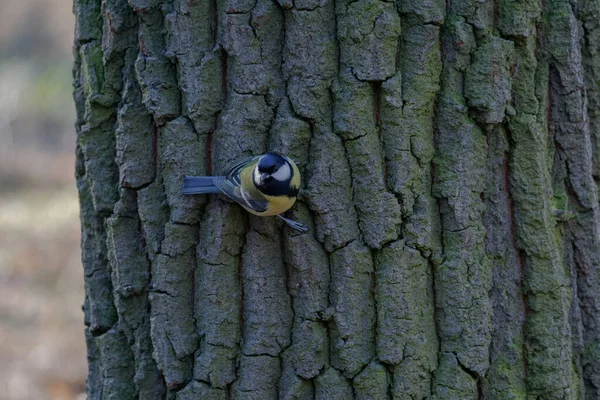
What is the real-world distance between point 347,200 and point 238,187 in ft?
0.92

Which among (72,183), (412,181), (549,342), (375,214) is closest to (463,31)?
(412,181)

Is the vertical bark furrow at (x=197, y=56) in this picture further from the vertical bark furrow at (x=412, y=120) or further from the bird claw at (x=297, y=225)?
the vertical bark furrow at (x=412, y=120)

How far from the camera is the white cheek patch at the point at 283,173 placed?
158cm

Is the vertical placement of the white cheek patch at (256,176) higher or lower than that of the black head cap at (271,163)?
lower

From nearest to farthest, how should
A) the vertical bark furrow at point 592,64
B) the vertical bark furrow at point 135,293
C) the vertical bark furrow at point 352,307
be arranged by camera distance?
the vertical bark furrow at point 352,307, the vertical bark furrow at point 135,293, the vertical bark furrow at point 592,64

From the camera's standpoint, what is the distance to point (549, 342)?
1778 mm

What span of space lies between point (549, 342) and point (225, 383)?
2.85 ft


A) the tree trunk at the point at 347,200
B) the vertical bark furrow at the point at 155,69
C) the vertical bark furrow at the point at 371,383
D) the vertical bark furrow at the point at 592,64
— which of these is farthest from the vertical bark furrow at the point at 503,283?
the vertical bark furrow at the point at 155,69

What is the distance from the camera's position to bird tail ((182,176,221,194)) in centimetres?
167

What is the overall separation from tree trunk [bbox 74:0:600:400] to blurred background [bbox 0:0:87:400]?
276 centimetres

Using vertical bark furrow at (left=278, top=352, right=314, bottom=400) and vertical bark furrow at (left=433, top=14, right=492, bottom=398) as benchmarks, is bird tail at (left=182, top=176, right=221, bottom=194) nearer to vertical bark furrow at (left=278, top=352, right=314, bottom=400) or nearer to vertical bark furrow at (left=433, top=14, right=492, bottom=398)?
vertical bark furrow at (left=278, top=352, right=314, bottom=400)

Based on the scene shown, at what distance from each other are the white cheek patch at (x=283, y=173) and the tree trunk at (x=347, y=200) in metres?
0.08

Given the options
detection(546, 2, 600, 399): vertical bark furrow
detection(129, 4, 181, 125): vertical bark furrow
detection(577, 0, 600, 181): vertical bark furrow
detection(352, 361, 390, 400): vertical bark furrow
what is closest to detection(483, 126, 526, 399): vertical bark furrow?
detection(546, 2, 600, 399): vertical bark furrow

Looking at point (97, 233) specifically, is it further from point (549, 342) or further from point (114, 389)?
point (549, 342)
